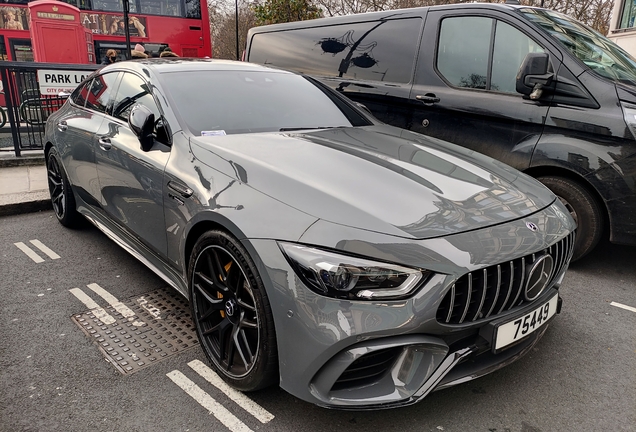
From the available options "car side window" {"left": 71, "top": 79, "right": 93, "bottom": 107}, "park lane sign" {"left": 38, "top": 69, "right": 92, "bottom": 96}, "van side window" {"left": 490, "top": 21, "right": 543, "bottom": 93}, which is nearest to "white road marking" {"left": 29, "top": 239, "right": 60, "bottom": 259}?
"car side window" {"left": 71, "top": 79, "right": 93, "bottom": 107}

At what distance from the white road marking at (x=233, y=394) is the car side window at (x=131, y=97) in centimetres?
144

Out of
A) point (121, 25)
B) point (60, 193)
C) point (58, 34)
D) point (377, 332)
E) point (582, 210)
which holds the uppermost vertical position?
point (121, 25)

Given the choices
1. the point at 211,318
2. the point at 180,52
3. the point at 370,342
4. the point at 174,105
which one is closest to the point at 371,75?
the point at 174,105

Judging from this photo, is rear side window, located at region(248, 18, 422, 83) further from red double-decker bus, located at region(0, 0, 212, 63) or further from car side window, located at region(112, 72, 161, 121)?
red double-decker bus, located at region(0, 0, 212, 63)

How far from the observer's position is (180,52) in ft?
41.0

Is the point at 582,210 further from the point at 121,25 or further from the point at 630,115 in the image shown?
the point at 121,25

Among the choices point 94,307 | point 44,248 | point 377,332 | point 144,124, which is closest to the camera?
point 377,332

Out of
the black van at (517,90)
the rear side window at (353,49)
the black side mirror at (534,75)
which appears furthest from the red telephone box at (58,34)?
the black side mirror at (534,75)

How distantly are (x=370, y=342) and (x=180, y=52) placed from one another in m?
12.3

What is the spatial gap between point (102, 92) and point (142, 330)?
79.3 inches

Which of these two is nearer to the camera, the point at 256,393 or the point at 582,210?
the point at 256,393

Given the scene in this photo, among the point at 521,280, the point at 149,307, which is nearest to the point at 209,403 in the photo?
the point at 149,307

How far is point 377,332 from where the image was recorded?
1734mm

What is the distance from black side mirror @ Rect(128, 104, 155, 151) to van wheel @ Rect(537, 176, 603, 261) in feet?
9.47
